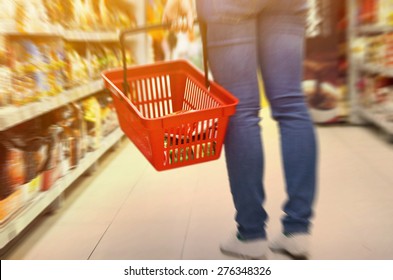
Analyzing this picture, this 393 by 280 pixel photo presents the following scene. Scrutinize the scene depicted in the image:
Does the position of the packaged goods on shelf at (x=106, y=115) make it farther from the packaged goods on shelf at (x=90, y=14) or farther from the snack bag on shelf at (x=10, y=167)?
the snack bag on shelf at (x=10, y=167)

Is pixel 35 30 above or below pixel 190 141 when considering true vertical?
above

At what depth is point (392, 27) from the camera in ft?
7.57

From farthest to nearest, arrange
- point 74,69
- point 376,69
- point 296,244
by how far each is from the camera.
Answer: point 376,69
point 74,69
point 296,244

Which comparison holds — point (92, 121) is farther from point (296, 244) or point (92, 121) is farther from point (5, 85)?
point (296, 244)

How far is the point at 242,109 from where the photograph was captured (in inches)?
41.8

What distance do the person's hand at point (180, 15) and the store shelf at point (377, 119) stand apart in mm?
1381

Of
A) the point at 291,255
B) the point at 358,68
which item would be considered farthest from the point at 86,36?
the point at 358,68

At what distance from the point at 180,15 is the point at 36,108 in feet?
2.00

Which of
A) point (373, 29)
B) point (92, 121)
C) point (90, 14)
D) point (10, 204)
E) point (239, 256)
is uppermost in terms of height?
point (90, 14)

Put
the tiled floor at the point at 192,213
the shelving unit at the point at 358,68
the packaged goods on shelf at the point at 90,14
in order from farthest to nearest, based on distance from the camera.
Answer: the shelving unit at the point at 358,68
the packaged goods on shelf at the point at 90,14
the tiled floor at the point at 192,213

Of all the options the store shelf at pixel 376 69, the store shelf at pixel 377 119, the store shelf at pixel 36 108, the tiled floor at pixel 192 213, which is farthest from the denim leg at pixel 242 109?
the store shelf at pixel 376 69

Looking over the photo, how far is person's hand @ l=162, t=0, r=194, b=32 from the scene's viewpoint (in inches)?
41.6

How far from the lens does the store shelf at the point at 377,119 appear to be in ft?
7.33
